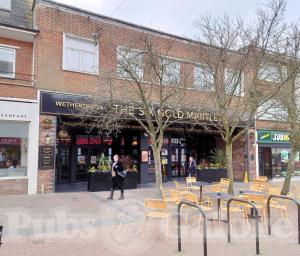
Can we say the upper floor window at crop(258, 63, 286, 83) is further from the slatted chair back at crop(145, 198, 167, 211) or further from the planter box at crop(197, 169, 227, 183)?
the planter box at crop(197, 169, 227, 183)

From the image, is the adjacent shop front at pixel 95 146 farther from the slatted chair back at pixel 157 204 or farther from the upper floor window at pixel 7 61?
the slatted chair back at pixel 157 204

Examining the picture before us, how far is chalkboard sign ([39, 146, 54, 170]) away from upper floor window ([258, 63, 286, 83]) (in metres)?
8.47

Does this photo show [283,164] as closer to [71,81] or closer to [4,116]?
[71,81]

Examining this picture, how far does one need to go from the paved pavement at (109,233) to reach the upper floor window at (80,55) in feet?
20.6

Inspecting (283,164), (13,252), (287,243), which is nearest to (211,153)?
(283,164)

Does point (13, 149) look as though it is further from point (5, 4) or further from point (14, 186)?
point (5, 4)

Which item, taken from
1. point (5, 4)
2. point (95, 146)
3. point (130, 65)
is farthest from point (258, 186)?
point (5, 4)

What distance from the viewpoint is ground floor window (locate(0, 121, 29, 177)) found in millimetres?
13125

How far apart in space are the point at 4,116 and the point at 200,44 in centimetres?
793

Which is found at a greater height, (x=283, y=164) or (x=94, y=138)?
(x=94, y=138)

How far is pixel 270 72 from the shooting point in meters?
12.2

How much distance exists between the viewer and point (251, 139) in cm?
2002

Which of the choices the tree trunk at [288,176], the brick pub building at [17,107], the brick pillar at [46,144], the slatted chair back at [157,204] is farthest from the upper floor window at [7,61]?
the tree trunk at [288,176]

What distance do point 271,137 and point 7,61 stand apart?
15.6m
